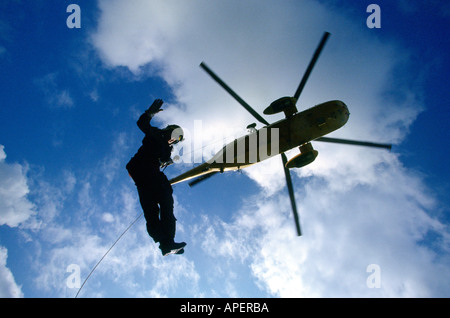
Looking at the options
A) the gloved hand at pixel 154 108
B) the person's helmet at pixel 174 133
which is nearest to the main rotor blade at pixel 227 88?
the person's helmet at pixel 174 133

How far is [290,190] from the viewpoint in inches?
320

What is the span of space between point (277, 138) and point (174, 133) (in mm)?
4022

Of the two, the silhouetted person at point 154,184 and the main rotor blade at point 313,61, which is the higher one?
the main rotor blade at point 313,61

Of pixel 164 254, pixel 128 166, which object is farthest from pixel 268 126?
pixel 164 254

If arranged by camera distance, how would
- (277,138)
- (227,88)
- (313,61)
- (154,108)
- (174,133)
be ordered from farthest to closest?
1. (277,138)
2. (227,88)
3. (313,61)
4. (174,133)
5. (154,108)

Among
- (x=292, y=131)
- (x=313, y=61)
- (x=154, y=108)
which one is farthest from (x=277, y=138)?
(x=154, y=108)

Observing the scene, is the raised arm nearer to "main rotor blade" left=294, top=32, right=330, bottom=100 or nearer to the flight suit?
the flight suit

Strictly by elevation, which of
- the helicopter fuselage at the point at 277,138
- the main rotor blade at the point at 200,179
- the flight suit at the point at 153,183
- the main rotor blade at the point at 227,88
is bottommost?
the flight suit at the point at 153,183

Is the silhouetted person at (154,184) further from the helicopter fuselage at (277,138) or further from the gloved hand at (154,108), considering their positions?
the helicopter fuselage at (277,138)

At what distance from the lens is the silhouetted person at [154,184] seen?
17.9 ft

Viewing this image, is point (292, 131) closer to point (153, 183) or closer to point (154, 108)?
point (154, 108)

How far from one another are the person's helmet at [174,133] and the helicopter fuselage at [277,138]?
2.82 m

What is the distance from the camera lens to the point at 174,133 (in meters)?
6.70
